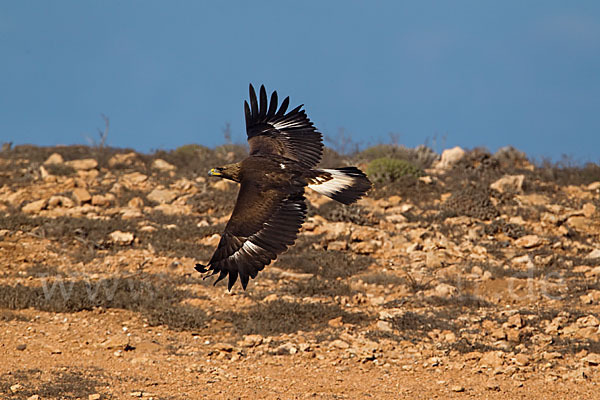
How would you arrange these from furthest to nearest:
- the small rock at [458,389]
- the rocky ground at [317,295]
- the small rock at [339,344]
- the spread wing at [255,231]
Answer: the small rock at [339,344] → the rocky ground at [317,295] → the small rock at [458,389] → the spread wing at [255,231]

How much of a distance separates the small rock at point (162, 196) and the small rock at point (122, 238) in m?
3.22

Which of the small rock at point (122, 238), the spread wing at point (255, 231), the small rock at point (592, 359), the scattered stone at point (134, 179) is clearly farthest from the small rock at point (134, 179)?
the small rock at point (592, 359)

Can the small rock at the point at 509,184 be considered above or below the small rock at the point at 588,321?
above

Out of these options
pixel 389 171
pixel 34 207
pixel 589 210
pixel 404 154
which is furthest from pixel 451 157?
pixel 34 207

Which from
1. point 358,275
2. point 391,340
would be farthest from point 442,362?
point 358,275

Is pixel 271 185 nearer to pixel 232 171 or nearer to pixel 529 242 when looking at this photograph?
pixel 232 171

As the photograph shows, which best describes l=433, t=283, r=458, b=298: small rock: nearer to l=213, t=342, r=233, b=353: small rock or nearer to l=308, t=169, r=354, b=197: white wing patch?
l=308, t=169, r=354, b=197: white wing patch

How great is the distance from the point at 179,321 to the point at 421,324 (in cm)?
348

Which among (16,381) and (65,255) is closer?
(16,381)

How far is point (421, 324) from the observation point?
33.4 ft

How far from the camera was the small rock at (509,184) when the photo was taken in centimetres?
1714

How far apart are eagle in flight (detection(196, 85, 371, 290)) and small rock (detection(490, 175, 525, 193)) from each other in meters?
8.40

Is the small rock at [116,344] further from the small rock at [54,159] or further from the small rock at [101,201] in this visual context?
the small rock at [54,159]

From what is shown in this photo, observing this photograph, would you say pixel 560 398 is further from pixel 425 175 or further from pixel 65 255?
pixel 425 175
